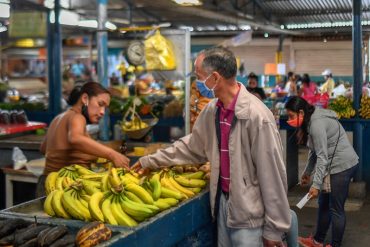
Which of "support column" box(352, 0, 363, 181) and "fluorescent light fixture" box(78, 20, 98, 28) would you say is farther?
"fluorescent light fixture" box(78, 20, 98, 28)

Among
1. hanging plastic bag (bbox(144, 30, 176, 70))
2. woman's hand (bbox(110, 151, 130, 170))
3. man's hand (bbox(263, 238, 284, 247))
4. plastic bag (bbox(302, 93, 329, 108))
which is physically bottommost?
man's hand (bbox(263, 238, 284, 247))

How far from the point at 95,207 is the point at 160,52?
263 centimetres

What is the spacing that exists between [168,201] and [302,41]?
2036 centimetres

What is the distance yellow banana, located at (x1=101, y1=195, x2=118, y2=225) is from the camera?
2840mm

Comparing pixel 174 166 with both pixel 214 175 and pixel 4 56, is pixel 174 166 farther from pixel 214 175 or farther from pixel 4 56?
pixel 4 56

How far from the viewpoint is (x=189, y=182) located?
3.59 meters

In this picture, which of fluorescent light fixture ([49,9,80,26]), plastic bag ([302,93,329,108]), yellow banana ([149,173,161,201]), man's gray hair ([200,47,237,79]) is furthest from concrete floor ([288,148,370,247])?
fluorescent light fixture ([49,9,80,26])

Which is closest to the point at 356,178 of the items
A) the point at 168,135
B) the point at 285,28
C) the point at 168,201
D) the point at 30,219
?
the point at 168,135

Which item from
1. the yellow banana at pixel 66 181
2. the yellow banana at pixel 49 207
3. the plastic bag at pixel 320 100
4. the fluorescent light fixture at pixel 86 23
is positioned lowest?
the yellow banana at pixel 49 207

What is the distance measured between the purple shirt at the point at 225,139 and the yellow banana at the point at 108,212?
67cm

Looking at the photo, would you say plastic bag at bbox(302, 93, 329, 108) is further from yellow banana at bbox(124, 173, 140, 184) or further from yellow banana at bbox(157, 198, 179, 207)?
yellow banana at bbox(157, 198, 179, 207)

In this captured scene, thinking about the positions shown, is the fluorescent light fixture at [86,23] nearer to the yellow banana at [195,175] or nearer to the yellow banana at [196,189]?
the yellow banana at [195,175]

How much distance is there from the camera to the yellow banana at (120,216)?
2827mm

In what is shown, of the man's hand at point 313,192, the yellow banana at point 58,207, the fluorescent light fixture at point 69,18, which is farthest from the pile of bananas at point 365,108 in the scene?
the fluorescent light fixture at point 69,18
